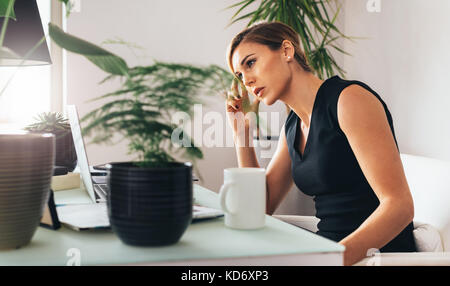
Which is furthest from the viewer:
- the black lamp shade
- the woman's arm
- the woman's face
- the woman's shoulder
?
the woman's shoulder

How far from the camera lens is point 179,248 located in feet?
1.89

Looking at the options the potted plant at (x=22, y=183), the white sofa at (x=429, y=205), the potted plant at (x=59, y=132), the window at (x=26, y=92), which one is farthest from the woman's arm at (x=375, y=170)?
the window at (x=26, y=92)

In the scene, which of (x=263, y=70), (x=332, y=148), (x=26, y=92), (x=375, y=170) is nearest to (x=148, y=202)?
(x=375, y=170)

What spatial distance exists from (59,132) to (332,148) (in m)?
0.77

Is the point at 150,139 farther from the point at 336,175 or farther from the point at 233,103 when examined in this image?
the point at 233,103

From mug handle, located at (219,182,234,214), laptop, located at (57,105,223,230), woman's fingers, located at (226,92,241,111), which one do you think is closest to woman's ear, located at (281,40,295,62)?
woman's fingers, located at (226,92,241,111)

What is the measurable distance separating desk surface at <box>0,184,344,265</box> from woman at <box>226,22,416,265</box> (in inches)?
12.2

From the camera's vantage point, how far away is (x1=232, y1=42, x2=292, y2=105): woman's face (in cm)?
134

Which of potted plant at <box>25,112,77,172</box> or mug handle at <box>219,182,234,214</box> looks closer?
mug handle at <box>219,182,234,214</box>

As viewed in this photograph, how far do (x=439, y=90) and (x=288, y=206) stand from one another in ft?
2.96

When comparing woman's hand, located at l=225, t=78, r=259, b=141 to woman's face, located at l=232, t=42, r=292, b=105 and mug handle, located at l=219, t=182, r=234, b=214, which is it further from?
mug handle, located at l=219, t=182, r=234, b=214

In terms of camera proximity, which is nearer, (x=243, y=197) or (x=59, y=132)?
(x=243, y=197)
